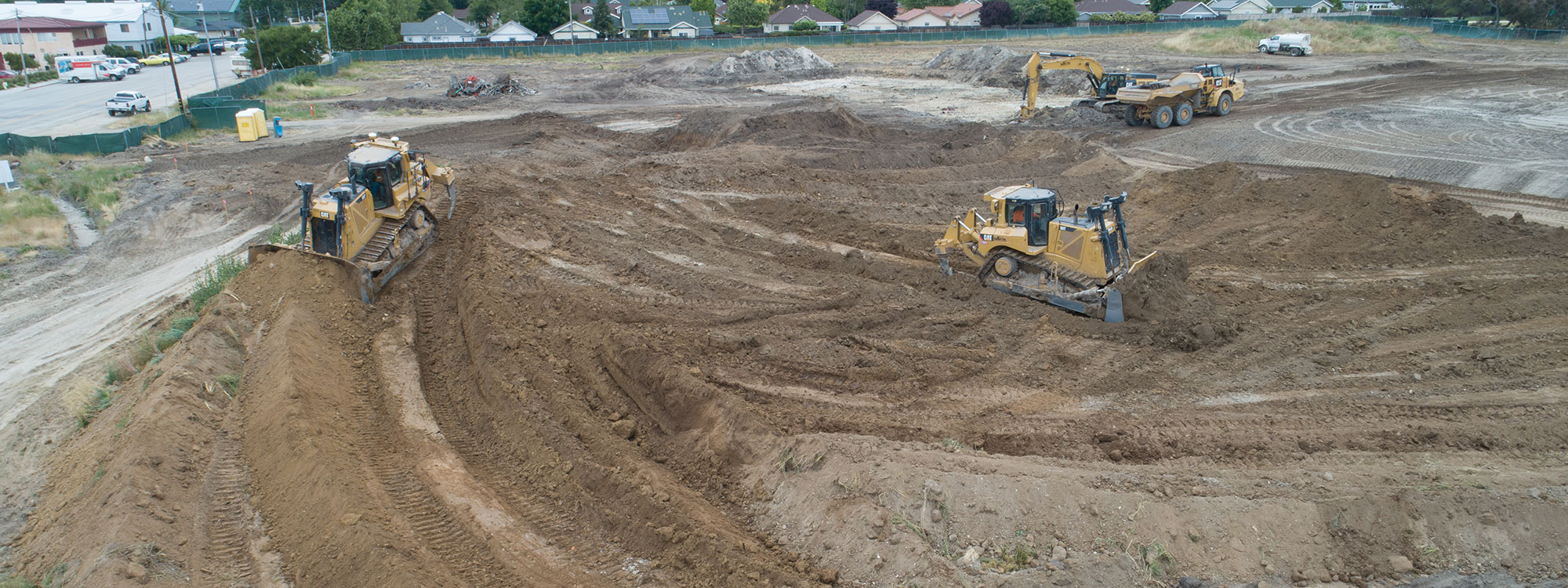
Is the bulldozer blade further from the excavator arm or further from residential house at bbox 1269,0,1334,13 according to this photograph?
residential house at bbox 1269,0,1334,13

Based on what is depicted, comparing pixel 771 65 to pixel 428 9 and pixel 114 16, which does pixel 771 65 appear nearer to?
pixel 428 9

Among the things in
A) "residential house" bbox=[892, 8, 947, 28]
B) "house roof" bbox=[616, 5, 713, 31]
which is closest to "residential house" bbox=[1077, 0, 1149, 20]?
"residential house" bbox=[892, 8, 947, 28]

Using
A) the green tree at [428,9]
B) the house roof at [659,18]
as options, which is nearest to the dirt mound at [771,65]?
the house roof at [659,18]

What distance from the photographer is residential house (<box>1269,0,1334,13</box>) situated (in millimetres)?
79062

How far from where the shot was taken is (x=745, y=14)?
82.2 m

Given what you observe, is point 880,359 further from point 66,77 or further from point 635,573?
point 66,77

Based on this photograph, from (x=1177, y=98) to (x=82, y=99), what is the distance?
5273 cm

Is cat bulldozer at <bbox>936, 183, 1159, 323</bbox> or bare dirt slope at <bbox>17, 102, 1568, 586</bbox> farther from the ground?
cat bulldozer at <bbox>936, 183, 1159, 323</bbox>

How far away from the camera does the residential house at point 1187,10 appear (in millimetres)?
79062

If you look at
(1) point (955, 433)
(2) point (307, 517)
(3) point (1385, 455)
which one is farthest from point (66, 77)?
(3) point (1385, 455)

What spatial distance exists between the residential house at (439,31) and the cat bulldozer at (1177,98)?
67.1 m

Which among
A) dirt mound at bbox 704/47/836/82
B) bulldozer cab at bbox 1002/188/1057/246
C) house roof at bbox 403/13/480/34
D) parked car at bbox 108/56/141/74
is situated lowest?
bulldozer cab at bbox 1002/188/1057/246

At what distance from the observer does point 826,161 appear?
24703 mm

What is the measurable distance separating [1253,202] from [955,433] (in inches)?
508
